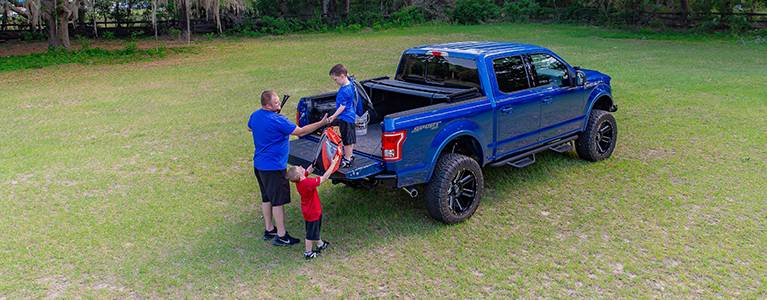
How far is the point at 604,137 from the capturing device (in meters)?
7.59

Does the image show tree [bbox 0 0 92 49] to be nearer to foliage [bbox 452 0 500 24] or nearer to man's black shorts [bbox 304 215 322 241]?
man's black shorts [bbox 304 215 322 241]

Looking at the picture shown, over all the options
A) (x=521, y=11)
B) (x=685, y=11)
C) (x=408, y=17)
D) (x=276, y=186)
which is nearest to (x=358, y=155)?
(x=276, y=186)

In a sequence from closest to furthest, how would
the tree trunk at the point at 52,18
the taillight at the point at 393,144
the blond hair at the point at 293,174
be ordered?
the blond hair at the point at 293,174 < the taillight at the point at 393,144 < the tree trunk at the point at 52,18

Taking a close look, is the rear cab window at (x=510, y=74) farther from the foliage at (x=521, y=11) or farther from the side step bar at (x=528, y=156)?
the foliage at (x=521, y=11)

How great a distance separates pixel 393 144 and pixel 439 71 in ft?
6.16

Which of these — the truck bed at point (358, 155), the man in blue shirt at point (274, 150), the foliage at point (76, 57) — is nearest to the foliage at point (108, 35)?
the foliage at point (76, 57)

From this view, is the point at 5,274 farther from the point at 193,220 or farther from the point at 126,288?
the point at 193,220

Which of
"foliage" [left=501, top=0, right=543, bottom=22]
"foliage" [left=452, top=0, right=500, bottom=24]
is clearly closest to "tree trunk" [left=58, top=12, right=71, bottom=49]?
"foliage" [left=452, top=0, right=500, bottom=24]

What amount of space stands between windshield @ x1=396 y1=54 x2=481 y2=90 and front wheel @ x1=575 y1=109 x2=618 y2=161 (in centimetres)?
199

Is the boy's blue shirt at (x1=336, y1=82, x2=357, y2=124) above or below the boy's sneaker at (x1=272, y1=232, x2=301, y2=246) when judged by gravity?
above

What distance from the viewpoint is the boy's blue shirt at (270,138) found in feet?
16.2

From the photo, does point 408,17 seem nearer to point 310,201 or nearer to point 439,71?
point 439,71

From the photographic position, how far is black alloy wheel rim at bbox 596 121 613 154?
748 cm

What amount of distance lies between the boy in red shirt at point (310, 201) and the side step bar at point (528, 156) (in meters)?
2.14
